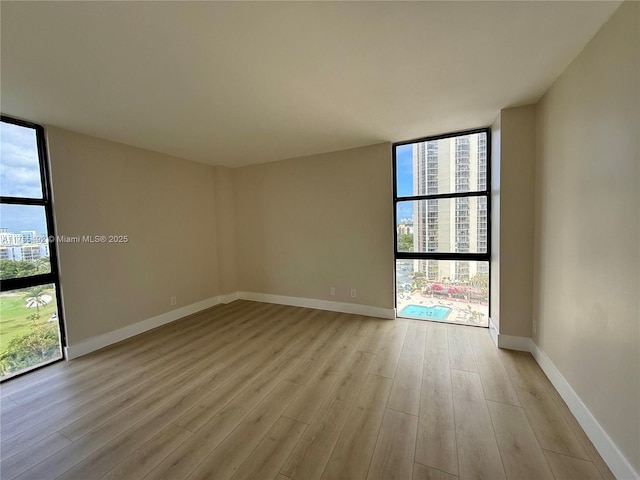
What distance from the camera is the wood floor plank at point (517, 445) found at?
1.32 metres

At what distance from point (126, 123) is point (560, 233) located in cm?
414

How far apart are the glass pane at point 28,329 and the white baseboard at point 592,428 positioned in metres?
4.58

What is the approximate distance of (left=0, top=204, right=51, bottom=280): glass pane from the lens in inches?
90.8

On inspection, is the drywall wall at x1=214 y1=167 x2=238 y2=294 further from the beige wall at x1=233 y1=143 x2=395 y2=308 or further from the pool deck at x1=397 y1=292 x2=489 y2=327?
the pool deck at x1=397 y1=292 x2=489 y2=327

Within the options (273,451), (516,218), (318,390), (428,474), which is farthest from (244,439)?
(516,218)

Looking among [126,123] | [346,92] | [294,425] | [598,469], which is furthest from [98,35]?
[598,469]

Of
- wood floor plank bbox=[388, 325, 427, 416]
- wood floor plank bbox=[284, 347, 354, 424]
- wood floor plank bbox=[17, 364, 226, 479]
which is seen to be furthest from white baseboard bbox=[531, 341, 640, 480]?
wood floor plank bbox=[17, 364, 226, 479]

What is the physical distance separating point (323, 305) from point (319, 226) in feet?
4.27

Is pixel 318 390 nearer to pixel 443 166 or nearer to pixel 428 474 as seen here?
pixel 428 474

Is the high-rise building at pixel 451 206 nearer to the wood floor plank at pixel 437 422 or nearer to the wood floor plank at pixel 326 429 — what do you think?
the wood floor plank at pixel 437 422

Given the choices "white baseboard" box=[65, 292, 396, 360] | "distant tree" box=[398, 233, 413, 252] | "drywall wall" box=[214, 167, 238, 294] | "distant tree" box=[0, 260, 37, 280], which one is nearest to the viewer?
"distant tree" box=[0, 260, 37, 280]

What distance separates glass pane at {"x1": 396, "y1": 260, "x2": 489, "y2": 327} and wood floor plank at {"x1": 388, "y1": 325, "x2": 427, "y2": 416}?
0.54 m

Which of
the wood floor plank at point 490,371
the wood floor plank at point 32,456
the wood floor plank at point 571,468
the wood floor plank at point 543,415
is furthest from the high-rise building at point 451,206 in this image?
the wood floor plank at point 32,456

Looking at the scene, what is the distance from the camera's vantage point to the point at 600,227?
1476mm
